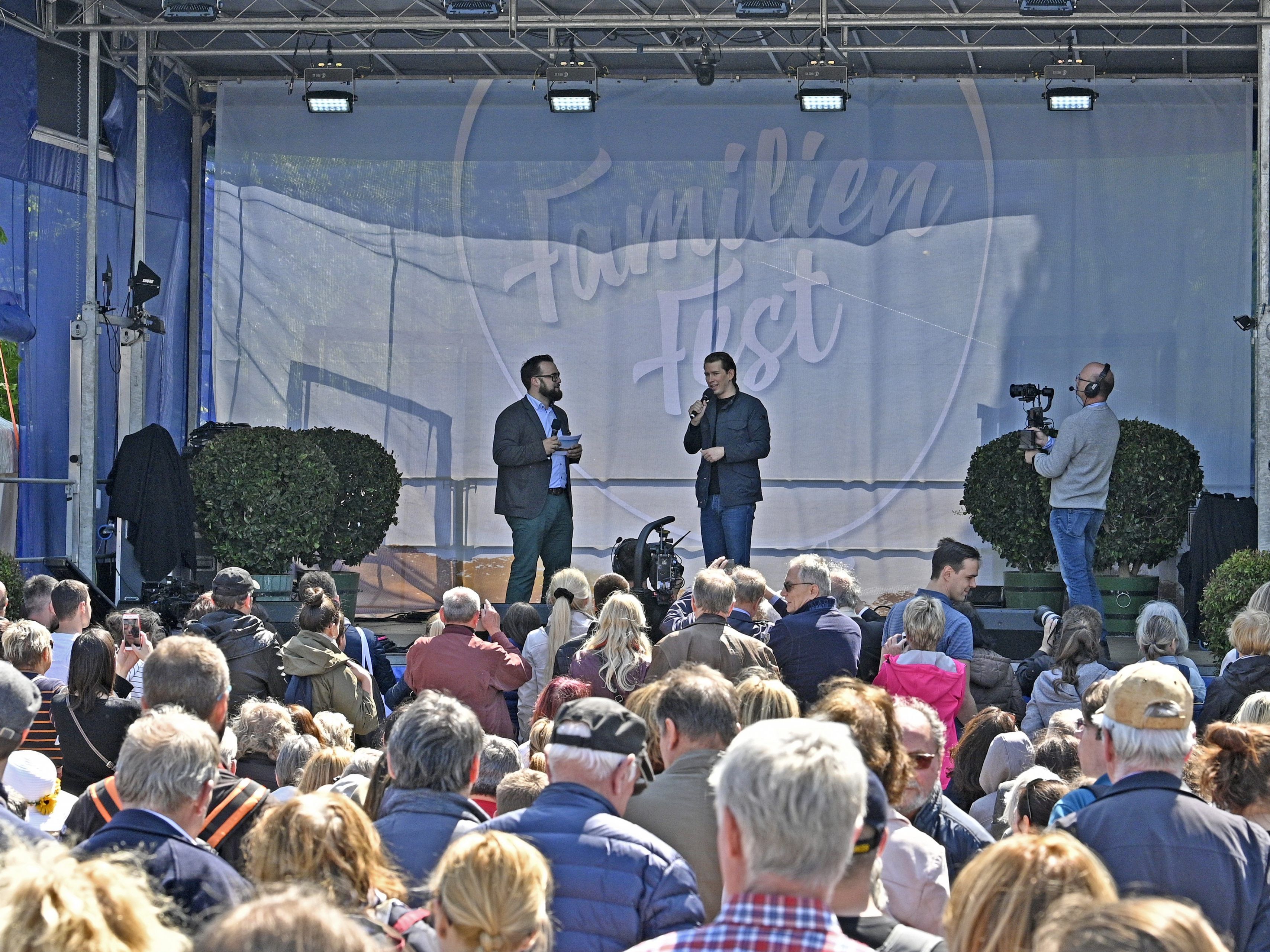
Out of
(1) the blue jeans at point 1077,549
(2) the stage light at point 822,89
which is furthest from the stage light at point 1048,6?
(1) the blue jeans at point 1077,549

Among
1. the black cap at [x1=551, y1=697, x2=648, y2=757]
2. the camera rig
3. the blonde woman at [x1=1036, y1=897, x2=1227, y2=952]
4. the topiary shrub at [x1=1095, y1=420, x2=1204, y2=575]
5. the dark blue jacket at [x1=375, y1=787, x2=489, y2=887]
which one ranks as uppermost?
the camera rig

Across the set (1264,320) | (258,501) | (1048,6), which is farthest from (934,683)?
(258,501)

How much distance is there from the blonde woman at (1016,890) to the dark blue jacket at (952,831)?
107cm

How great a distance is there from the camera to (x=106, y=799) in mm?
2816

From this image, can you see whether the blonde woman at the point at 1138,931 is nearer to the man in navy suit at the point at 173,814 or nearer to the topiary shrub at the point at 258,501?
the man in navy suit at the point at 173,814

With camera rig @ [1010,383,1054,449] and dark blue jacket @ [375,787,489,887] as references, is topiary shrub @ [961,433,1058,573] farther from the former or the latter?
dark blue jacket @ [375,787,489,887]

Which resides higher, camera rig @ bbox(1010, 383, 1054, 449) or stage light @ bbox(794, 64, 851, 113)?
stage light @ bbox(794, 64, 851, 113)

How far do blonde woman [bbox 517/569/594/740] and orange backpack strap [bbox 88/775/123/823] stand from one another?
302cm

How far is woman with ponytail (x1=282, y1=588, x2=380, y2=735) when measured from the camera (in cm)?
512

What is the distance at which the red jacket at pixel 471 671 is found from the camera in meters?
5.27

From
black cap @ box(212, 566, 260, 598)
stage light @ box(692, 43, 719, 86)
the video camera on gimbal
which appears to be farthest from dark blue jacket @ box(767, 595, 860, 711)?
stage light @ box(692, 43, 719, 86)

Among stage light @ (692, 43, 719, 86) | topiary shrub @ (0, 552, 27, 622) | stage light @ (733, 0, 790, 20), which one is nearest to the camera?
topiary shrub @ (0, 552, 27, 622)

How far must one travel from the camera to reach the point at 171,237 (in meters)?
11.2

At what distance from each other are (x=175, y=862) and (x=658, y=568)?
524cm
